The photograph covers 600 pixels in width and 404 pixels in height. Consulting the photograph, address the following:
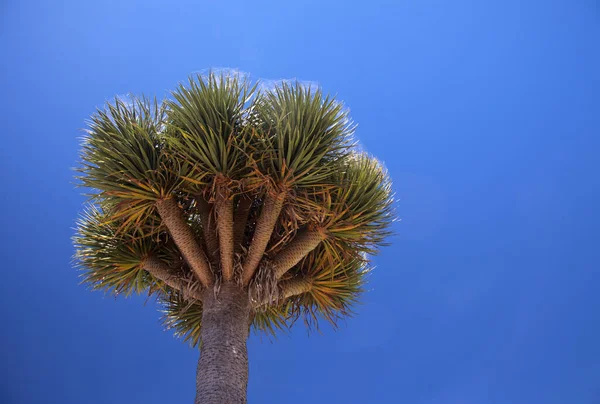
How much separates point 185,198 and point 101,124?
94 centimetres

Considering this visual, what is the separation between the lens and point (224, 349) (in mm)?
4406

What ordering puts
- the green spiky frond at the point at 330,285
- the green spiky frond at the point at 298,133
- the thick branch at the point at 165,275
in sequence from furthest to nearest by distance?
the green spiky frond at the point at 330,285, the thick branch at the point at 165,275, the green spiky frond at the point at 298,133

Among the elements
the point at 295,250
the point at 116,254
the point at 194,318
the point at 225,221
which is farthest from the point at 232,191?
the point at 194,318

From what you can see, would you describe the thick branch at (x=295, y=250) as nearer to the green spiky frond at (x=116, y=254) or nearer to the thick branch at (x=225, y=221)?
the thick branch at (x=225, y=221)

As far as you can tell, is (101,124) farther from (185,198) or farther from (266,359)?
(266,359)

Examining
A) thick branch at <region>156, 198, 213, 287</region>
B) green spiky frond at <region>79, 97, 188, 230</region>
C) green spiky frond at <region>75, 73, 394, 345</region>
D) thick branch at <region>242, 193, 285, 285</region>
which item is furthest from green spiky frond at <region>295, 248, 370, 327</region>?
green spiky frond at <region>79, 97, 188, 230</region>

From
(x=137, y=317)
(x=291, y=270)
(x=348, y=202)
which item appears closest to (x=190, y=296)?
(x=291, y=270)

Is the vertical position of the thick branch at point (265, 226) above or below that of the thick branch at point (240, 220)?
below

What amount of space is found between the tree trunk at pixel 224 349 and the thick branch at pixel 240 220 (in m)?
0.41

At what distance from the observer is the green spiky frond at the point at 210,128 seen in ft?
14.4

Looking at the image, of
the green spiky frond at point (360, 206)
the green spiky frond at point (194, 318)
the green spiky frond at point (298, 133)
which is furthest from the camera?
the green spiky frond at point (194, 318)

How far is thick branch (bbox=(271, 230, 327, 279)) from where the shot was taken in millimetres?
4746

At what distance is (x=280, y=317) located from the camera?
5.72 metres

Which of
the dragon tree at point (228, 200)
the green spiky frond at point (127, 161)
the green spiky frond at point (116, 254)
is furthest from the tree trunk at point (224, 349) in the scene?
the green spiky frond at point (127, 161)
